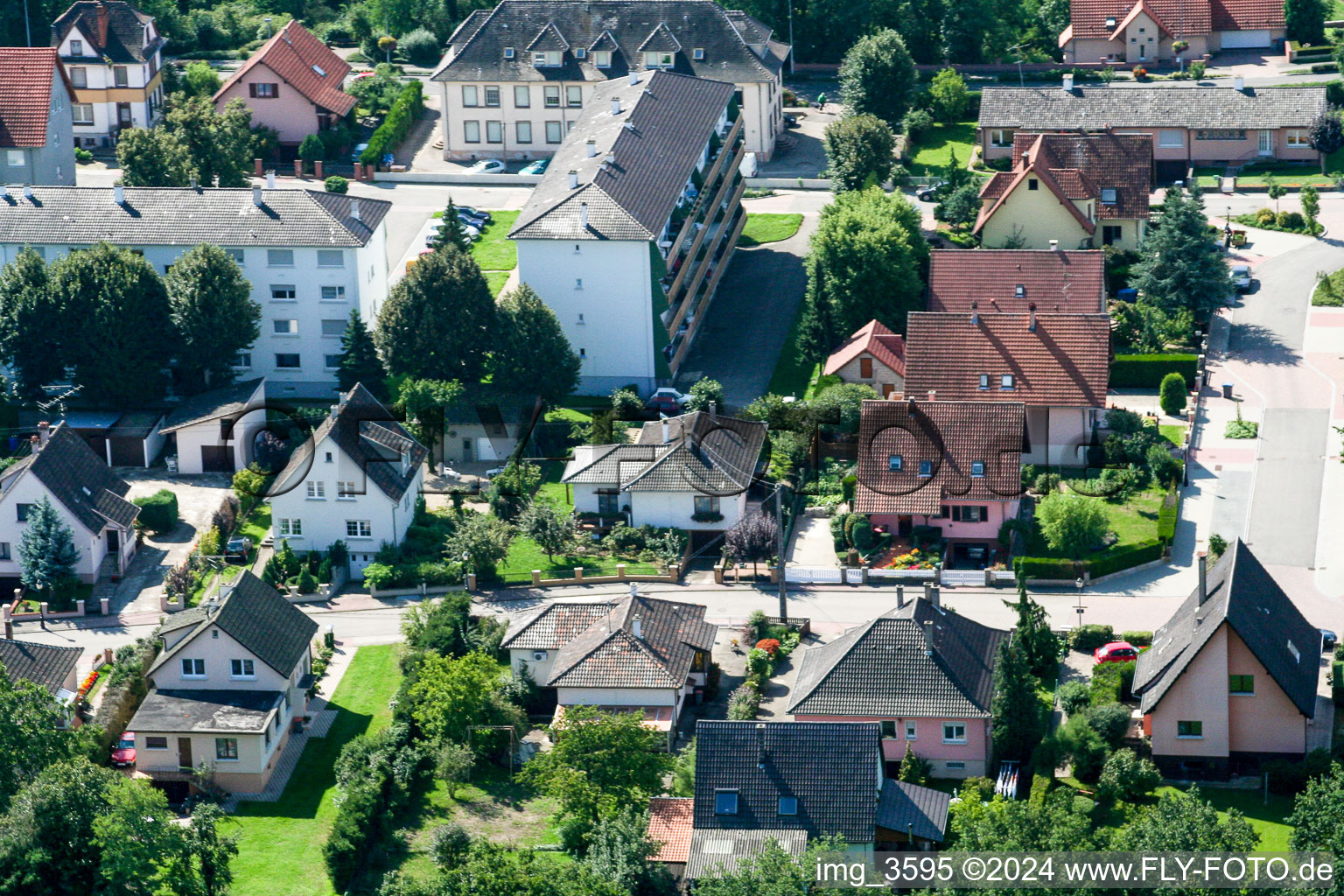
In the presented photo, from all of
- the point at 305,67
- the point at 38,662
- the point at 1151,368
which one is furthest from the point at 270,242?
the point at 1151,368

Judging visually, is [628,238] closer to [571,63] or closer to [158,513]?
[158,513]

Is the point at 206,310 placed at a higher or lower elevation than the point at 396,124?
lower

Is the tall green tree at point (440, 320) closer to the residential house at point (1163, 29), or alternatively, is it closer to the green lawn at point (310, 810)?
the green lawn at point (310, 810)

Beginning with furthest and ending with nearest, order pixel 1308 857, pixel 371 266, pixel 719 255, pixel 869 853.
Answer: pixel 719 255 < pixel 371 266 < pixel 869 853 < pixel 1308 857

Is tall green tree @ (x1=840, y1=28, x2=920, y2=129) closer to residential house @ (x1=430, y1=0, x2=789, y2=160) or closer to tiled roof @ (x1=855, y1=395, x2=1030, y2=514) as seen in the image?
residential house @ (x1=430, y1=0, x2=789, y2=160)

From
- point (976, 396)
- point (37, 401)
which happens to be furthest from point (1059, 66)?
point (37, 401)

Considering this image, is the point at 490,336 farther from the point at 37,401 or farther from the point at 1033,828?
the point at 1033,828
